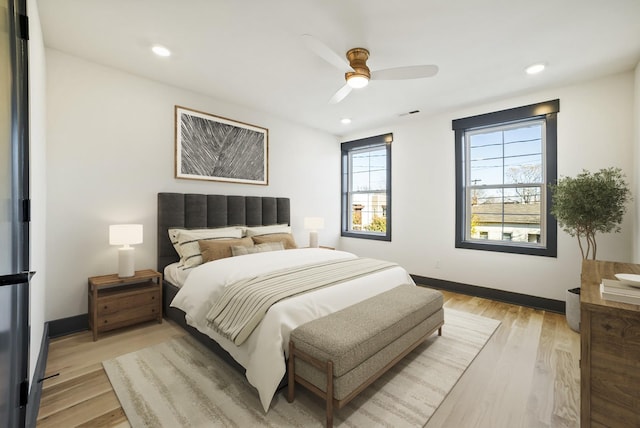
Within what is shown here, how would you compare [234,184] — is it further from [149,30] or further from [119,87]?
[149,30]

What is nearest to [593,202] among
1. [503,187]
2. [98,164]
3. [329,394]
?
[503,187]

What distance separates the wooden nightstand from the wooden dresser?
11.1 ft

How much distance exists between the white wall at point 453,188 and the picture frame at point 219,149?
2.16 meters

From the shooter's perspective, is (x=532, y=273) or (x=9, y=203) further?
(x=532, y=273)

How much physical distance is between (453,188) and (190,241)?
3.73 metres

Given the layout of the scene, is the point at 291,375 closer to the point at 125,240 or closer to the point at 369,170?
the point at 125,240

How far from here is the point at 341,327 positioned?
180 centimetres

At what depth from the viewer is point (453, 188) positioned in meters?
4.24

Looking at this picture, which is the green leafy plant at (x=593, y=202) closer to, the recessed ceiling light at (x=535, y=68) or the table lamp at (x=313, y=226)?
the recessed ceiling light at (x=535, y=68)

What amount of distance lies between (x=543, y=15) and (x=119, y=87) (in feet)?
13.0

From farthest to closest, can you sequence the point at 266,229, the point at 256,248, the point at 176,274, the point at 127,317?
the point at 266,229 → the point at 256,248 → the point at 176,274 → the point at 127,317

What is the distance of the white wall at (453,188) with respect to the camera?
305 cm

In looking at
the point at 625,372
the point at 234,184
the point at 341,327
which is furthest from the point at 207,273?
the point at 625,372

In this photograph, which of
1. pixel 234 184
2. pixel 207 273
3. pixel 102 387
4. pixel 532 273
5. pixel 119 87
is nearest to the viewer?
pixel 102 387
